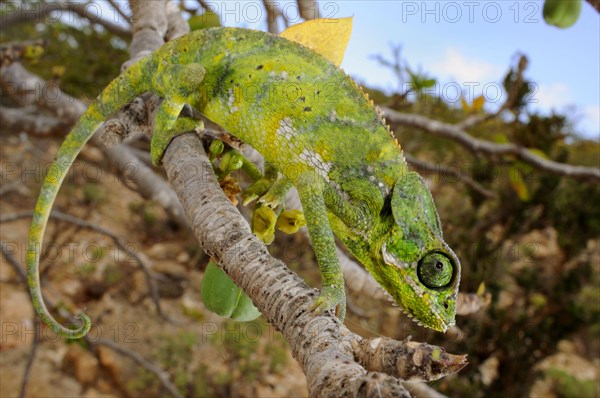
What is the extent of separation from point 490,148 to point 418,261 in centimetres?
259

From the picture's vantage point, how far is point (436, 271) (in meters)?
1.31

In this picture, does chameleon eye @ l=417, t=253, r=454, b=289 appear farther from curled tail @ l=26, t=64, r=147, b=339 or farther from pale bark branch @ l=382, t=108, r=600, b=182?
pale bark branch @ l=382, t=108, r=600, b=182

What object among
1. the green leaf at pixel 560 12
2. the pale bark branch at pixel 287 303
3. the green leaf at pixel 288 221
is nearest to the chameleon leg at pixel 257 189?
the green leaf at pixel 288 221

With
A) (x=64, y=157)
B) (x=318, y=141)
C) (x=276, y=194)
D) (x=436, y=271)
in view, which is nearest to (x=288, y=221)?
(x=276, y=194)

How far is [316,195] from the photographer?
1.46 m

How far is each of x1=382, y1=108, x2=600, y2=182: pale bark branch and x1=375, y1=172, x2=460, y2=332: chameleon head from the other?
74.7 inches

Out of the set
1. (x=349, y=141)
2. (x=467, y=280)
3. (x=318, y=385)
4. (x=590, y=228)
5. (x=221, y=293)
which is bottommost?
(x=318, y=385)

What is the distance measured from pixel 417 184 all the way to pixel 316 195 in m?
0.27

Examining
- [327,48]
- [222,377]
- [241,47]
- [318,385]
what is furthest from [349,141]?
[222,377]

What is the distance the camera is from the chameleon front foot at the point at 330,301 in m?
0.85

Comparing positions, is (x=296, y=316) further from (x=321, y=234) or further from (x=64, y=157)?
(x=64, y=157)

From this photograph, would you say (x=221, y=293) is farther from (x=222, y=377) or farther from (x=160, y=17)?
(x=222, y=377)

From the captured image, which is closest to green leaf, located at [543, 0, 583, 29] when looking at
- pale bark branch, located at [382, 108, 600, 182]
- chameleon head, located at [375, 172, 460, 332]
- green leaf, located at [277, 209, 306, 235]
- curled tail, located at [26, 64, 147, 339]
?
pale bark branch, located at [382, 108, 600, 182]

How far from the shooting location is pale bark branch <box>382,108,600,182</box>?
3318 mm
